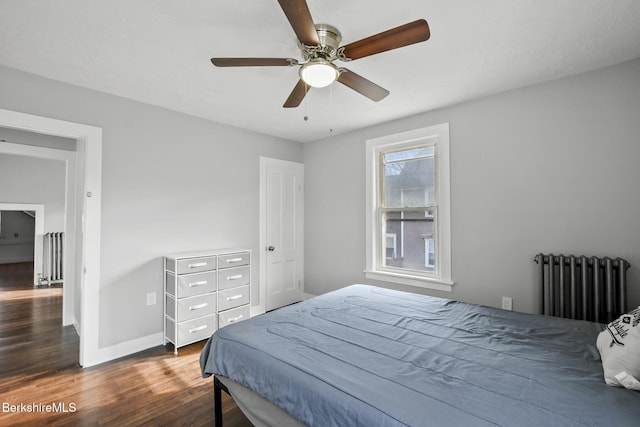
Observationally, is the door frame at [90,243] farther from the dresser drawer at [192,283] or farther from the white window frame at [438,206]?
the white window frame at [438,206]

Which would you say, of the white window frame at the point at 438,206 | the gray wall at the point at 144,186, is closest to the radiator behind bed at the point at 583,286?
the white window frame at the point at 438,206

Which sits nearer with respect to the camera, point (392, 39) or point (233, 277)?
point (392, 39)

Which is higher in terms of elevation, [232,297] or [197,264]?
[197,264]

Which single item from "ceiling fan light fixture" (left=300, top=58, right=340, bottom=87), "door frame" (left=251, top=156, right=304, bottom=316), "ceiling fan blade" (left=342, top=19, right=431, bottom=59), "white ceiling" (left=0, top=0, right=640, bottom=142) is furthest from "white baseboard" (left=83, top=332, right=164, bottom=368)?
"ceiling fan blade" (left=342, top=19, right=431, bottom=59)

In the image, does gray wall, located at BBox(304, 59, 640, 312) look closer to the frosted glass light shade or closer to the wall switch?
the frosted glass light shade

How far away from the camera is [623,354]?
3.94 feet

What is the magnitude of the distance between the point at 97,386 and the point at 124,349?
538mm

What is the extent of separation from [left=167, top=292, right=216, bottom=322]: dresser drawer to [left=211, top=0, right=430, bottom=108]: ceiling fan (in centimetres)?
224

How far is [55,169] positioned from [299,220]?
225 inches

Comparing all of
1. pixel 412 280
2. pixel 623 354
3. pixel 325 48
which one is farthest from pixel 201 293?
pixel 623 354

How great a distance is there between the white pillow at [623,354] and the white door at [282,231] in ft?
11.1

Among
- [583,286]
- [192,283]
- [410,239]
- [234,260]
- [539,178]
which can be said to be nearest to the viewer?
[583,286]

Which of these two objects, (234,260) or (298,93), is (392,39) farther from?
(234,260)

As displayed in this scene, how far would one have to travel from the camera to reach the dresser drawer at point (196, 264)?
9.42 feet
